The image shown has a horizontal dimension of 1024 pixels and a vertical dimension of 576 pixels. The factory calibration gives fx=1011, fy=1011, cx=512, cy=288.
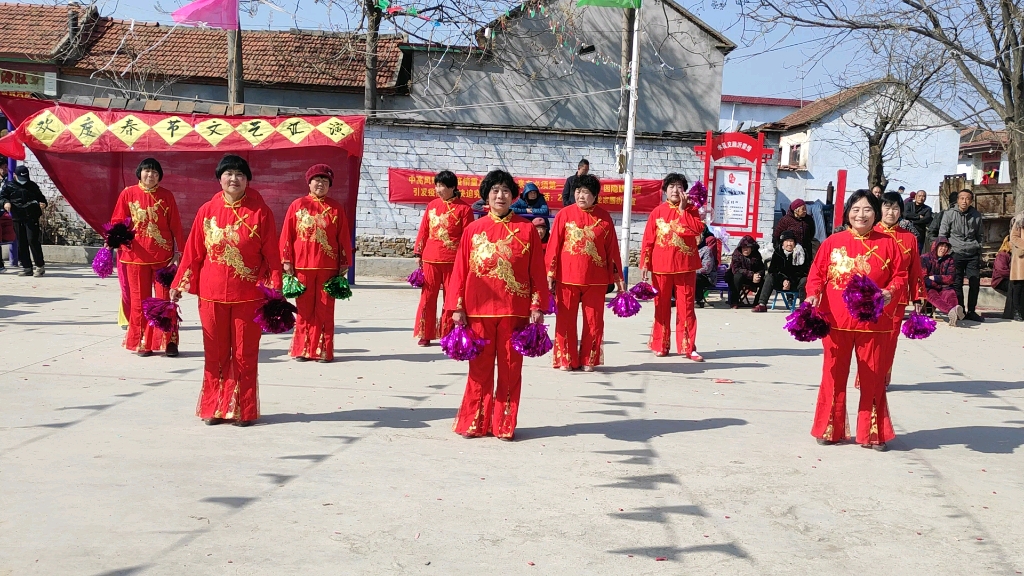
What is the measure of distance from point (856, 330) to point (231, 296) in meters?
3.82

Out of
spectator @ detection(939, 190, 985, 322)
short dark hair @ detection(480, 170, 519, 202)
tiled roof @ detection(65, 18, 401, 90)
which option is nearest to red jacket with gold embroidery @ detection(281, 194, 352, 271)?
short dark hair @ detection(480, 170, 519, 202)

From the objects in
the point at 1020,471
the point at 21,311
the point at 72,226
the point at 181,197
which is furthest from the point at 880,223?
the point at 72,226

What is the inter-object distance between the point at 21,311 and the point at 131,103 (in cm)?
491

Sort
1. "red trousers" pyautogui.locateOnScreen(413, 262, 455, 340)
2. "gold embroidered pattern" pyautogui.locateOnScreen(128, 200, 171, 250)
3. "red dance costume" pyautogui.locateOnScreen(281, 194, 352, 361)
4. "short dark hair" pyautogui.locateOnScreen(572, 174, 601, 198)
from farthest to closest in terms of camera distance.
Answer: "red trousers" pyautogui.locateOnScreen(413, 262, 455, 340) < "red dance costume" pyautogui.locateOnScreen(281, 194, 352, 361) < "gold embroidered pattern" pyautogui.locateOnScreen(128, 200, 171, 250) < "short dark hair" pyautogui.locateOnScreen(572, 174, 601, 198)

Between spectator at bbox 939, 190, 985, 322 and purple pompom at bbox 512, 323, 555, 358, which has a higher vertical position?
spectator at bbox 939, 190, 985, 322

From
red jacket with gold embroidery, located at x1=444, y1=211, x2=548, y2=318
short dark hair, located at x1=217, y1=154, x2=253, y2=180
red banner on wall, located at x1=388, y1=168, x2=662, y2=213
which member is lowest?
red jacket with gold embroidery, located at x1=444, y1=211, x2=548, y2=318

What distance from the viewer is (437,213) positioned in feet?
31.7

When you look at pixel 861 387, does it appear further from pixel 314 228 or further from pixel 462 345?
pixel 314 228

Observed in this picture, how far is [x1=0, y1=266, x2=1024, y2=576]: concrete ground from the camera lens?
4.14 m

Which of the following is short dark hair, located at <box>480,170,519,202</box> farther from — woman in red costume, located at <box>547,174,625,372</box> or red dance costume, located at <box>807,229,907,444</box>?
woman in red costume, located at <box>547,174,625,372</box>

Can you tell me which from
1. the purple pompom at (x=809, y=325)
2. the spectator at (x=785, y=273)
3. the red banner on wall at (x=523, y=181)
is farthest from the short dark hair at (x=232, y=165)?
the red banner on wall at (x=523, y=181)

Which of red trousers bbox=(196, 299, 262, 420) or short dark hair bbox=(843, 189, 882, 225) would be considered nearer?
short dark hair bbox=(843, 189, 882, 225)

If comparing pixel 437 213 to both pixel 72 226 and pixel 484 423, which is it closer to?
pixel 484 423

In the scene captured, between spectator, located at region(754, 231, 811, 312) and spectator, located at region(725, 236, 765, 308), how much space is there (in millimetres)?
198
